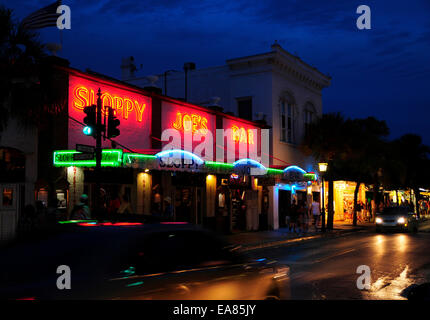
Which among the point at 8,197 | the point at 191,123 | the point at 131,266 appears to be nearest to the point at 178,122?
the point at 191,123

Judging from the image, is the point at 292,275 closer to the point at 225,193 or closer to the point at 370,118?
A: the point at 225,193

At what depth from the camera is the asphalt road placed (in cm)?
938

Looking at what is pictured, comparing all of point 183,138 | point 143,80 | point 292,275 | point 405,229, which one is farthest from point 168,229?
point 143,80

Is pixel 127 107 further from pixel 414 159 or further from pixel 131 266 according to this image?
pixel 414 159

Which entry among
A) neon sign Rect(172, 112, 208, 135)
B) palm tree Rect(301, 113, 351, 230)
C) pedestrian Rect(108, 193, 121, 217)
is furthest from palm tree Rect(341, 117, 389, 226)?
pedestrian Rect(108, 193, 121, 217)

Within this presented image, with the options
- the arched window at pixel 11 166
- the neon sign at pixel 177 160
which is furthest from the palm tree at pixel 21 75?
the neon sign at pixel 177 160

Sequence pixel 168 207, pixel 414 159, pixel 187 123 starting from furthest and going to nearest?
pixel 414 159
pixel 187 123
pixel 168 207

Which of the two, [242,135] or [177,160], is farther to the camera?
[242,135]

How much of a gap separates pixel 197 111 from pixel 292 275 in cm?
1380

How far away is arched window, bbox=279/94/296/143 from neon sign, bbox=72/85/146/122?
1345 cm

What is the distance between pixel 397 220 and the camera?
91.1ft

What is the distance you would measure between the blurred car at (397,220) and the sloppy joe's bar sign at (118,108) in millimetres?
15391

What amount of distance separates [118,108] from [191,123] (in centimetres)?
501

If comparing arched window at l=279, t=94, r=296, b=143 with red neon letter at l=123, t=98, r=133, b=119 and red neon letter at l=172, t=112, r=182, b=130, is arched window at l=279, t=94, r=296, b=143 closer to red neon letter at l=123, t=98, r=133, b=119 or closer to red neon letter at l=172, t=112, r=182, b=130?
red neon letter at l=172, t=112, r=182, b=130
